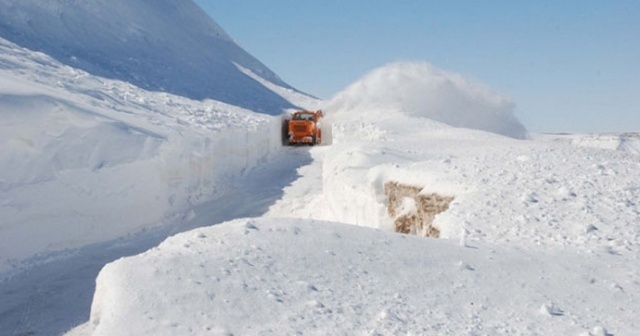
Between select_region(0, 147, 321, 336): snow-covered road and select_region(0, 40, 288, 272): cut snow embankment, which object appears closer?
select_region(0, 147, 321, 336): snow-covered road

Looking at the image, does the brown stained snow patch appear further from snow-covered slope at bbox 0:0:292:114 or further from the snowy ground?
snow-covered slope at bbox 0:0:292:114

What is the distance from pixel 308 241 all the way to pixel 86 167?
27.0 feet

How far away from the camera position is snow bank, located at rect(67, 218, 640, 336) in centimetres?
518

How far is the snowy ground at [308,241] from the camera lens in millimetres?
5395

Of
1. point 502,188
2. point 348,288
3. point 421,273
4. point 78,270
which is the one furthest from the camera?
point 78,270

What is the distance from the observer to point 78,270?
37.1 ft

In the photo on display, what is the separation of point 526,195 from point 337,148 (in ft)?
36.1

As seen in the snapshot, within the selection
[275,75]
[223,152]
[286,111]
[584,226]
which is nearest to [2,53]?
[223,152]

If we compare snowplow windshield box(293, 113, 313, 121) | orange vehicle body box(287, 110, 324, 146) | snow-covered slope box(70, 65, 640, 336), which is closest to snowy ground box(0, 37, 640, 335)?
snow-covered slope box(70, 65, 640, 336)

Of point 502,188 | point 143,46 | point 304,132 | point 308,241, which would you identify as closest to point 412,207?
point 502,188

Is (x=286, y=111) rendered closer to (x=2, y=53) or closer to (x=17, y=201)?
(x=2, y=53)

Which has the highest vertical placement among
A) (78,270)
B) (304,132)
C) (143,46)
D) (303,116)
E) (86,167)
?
(143,46)

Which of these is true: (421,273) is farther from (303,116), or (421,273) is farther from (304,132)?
(303,116)

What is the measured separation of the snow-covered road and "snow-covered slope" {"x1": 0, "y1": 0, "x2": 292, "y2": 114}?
12844mm
